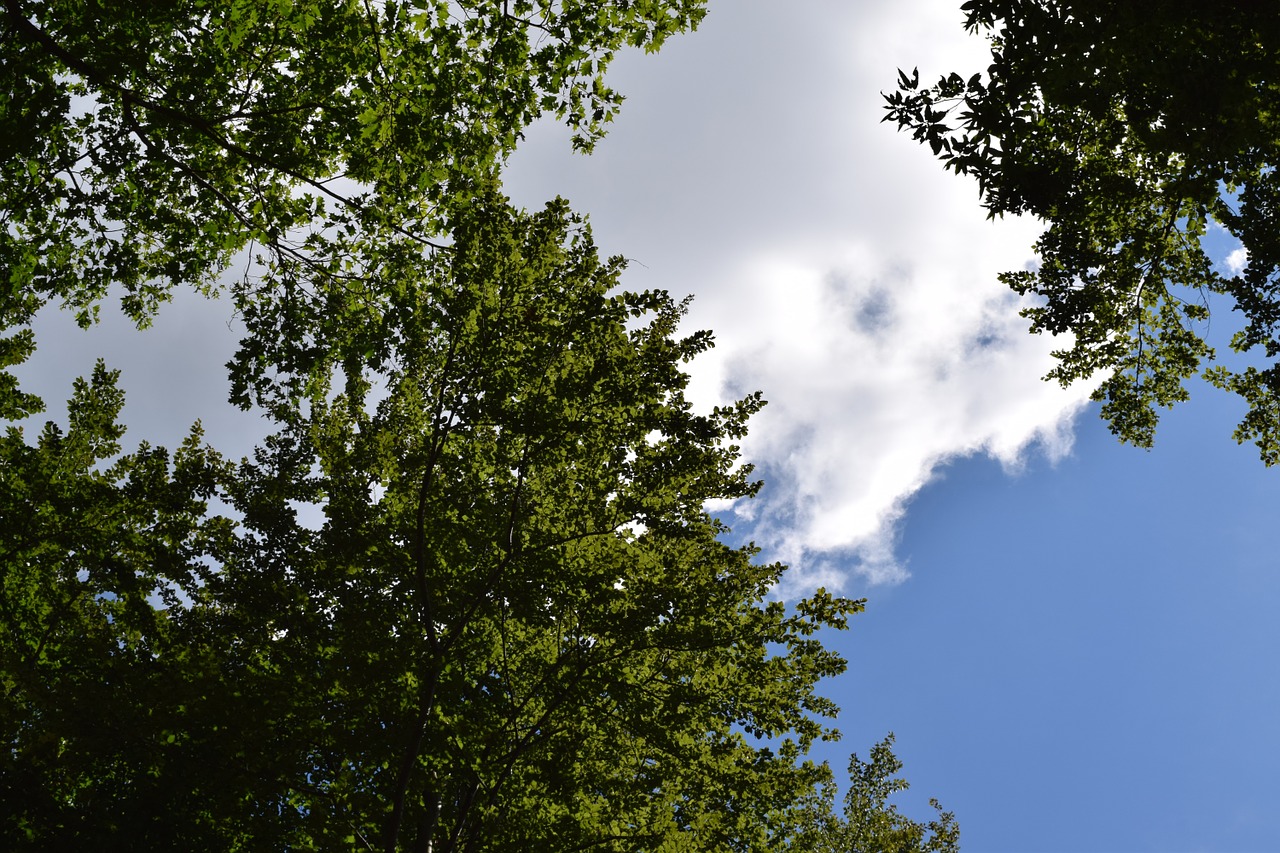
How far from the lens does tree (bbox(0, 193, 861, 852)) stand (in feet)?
27.2

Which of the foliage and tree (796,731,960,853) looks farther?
tree (796,731,960,853)

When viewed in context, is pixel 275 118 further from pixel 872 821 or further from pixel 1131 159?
pixel 872 821

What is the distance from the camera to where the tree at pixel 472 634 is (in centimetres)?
829

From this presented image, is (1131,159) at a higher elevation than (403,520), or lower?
higher

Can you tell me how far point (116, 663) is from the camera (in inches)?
335

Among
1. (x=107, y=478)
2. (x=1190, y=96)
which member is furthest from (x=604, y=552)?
(x=107, y=478)

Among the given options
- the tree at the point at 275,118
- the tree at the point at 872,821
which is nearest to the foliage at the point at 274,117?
the tree at the point at 275,118

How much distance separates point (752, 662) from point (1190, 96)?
24.6ft

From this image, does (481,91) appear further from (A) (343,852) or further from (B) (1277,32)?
(A) (343,852)

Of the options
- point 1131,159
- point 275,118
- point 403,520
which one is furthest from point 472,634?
point 1131,159

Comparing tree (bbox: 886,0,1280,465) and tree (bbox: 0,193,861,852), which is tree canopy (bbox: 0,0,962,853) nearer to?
tree (bbox: 0,193,861,852)

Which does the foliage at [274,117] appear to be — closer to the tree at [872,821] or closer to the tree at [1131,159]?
the tree at [1131,159]

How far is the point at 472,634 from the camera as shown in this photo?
10.0 meters

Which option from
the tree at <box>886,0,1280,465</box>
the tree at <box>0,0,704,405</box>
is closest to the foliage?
the tree at <box>0,0,704,405</box>
